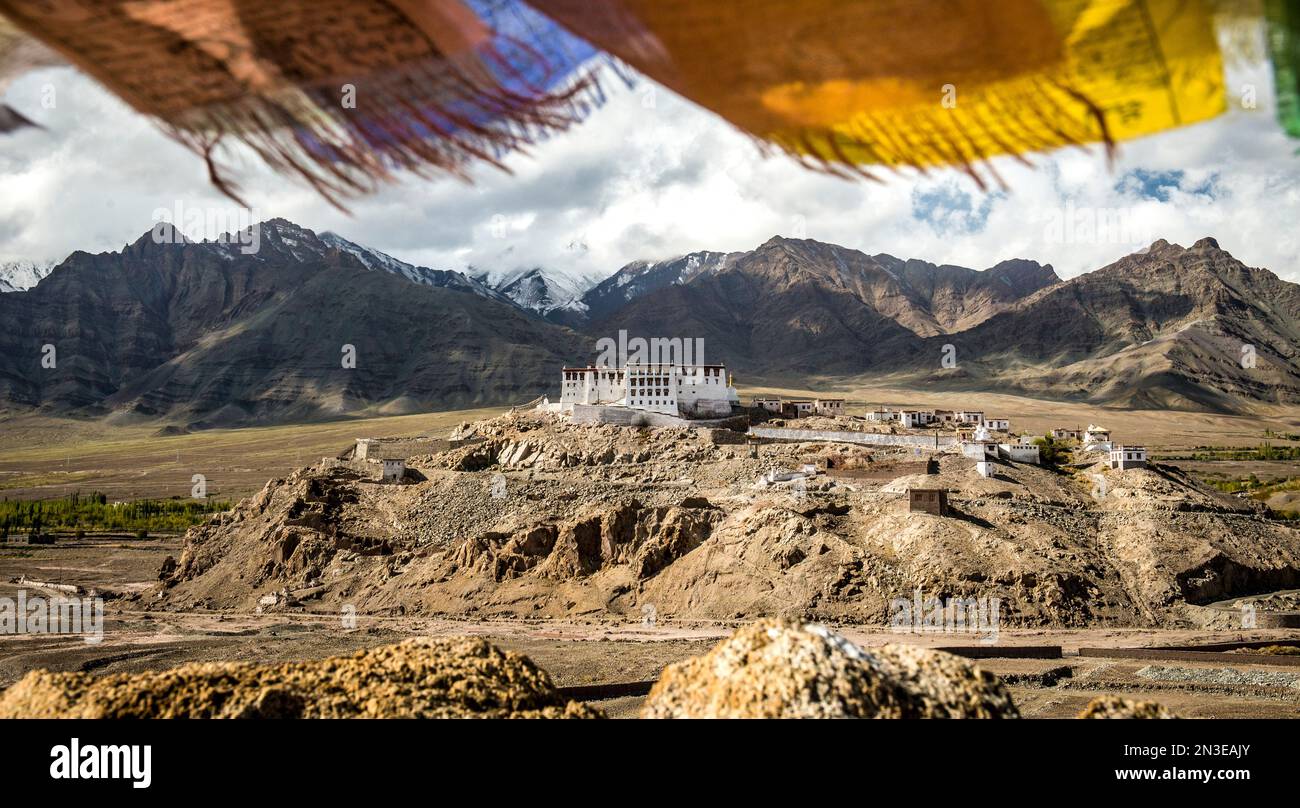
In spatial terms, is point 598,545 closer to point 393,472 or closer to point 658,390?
point 393,472

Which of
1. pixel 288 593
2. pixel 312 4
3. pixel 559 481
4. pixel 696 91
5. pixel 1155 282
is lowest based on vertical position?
pixel 288 593

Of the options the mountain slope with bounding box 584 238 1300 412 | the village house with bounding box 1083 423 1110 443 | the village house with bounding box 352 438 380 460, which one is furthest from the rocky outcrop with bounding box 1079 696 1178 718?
the mountain slope with bounding box 584 238 1300 412

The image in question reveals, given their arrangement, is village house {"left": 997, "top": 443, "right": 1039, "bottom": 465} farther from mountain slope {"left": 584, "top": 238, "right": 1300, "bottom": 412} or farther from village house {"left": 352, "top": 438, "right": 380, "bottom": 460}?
mountain slope {"left": 584, "top": 238, "right": 1300, "bottom": 412}

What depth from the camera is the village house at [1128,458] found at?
40156 millimetres

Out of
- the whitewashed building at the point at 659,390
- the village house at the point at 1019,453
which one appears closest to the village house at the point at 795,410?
the whitewashed building at the point at 659,390

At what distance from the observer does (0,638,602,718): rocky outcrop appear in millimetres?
3826

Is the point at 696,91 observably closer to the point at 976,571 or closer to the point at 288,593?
the point at 976,571

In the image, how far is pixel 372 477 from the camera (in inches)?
1692

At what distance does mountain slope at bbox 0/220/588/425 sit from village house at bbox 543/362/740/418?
76.2 m

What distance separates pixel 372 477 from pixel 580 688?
28.7 metres

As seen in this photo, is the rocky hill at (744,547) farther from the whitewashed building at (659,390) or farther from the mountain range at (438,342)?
the mountain range at (438,342)
